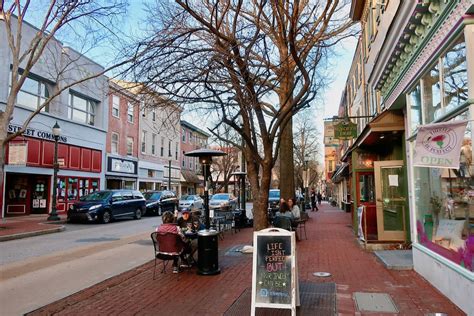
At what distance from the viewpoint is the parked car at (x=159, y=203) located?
26450mm

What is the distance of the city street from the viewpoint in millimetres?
6766

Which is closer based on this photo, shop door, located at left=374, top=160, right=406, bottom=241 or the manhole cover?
the manhole cover

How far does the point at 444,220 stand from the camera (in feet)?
21.4

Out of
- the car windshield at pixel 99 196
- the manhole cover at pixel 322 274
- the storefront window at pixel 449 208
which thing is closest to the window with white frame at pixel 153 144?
the car windshield at pixel 99 196

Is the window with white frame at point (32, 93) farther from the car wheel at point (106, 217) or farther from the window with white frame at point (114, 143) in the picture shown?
the window with white frame at point (114, 143)

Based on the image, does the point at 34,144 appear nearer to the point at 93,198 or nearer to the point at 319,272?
the point at 93,198

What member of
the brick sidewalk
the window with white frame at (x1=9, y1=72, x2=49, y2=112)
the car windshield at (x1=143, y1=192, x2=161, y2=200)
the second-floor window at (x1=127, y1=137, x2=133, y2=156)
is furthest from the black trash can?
the second-floor window at (x1=127, y1=137, x2=133, y2=156)

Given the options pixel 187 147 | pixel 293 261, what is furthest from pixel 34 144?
pixel 187 147

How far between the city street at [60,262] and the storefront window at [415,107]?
6756 millimetres

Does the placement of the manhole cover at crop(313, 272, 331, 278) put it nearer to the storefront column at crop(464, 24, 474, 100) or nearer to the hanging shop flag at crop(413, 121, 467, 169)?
the hanging shop flag at crop(413, 121, 467, 169)

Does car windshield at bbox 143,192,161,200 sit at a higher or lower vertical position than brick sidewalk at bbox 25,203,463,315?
higher

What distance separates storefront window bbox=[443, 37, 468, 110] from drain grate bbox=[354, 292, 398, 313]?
9.63 feet

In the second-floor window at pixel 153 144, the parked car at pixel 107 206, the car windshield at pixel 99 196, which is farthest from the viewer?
the second-floor window at pixel 153 144

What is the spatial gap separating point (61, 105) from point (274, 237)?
2318 cm
